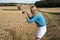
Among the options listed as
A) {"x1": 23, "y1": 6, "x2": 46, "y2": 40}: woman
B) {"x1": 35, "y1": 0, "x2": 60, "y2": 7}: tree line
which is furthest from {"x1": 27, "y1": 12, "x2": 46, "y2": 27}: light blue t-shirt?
{"x1": 35, "y1": 0, "x2": 60, "y2": 7}: tree line

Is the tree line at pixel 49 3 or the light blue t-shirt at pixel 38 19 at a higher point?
the light blue t-shirt at pixel 38 19

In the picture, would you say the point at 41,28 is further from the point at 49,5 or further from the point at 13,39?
the point at 49,5

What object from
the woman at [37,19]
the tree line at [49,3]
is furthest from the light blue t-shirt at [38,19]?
the tree line at [49,3]

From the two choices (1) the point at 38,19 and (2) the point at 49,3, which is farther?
(2) the point at 49,3

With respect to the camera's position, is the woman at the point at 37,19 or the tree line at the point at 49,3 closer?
the woman at the point at 37,19

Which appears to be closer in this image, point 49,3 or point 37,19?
point 37,19

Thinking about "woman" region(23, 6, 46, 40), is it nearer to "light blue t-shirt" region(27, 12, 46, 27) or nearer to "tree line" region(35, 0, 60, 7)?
"light blue t-shirt" region(27, 12, 46, 27)

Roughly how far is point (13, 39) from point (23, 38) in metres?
0.62

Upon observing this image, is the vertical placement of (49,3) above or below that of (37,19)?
below

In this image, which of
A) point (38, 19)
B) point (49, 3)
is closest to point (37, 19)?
point (38, 19)

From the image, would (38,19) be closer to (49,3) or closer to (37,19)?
(37,19)

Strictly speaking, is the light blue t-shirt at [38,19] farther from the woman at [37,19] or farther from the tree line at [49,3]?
the tree line at [49,3]

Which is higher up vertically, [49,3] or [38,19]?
[38,19]

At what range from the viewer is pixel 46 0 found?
7131 centimetres
